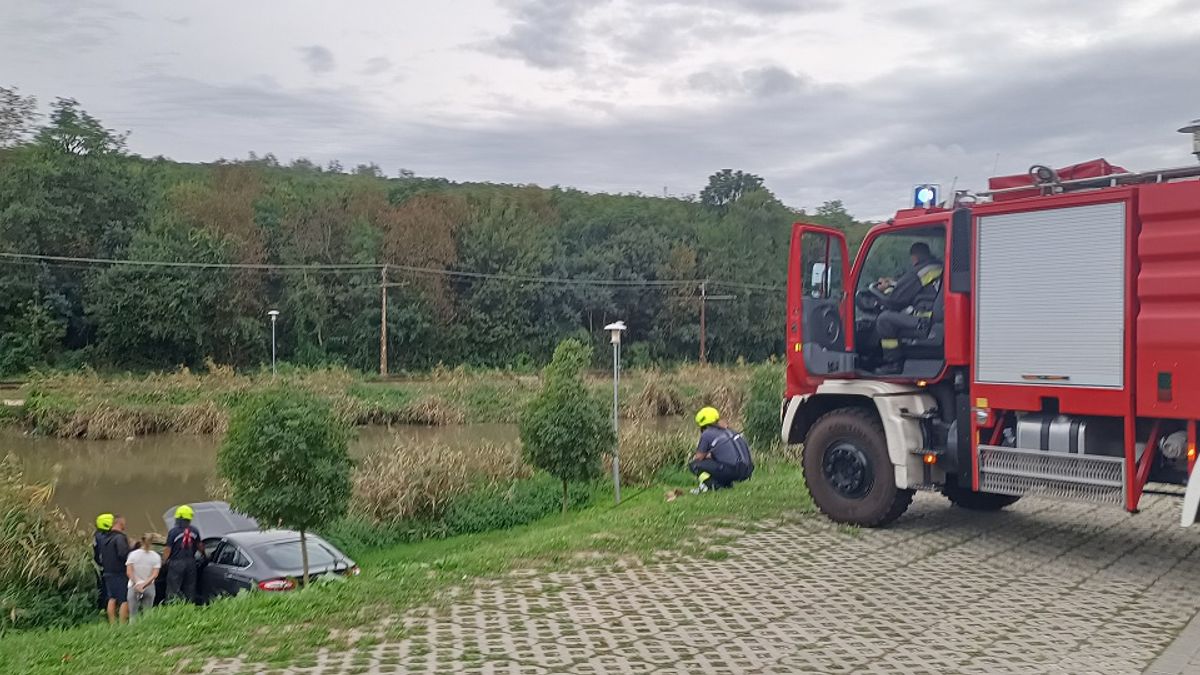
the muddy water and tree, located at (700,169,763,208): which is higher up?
tree, located at (700,169,763,208)

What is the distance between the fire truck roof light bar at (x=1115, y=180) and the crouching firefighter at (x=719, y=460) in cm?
572

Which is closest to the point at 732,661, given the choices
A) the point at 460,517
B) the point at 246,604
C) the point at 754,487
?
the point at 246,604

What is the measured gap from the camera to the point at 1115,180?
28.5ft

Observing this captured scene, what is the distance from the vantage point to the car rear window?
1221cm

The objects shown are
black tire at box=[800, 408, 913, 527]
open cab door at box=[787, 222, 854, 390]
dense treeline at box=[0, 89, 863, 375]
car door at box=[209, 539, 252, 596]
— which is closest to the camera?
black tire at box=[800, 408, 913, 527]

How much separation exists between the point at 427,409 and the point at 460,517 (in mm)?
19086

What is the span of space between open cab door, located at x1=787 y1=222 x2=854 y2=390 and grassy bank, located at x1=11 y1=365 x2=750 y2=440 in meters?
19.2

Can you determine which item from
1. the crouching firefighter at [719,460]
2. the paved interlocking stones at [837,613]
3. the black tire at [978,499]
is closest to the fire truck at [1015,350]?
the black tire at [978,499]

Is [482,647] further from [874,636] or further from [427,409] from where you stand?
[427,409]

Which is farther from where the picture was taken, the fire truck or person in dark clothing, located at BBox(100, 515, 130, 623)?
person in dark clothing, located at BBox(100, 515, 130, 623)

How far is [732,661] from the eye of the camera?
642cm

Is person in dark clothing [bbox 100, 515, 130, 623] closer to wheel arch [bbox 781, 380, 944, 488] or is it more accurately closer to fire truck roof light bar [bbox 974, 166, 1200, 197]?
wheel arch [bbox 781, 380, 944, 488]

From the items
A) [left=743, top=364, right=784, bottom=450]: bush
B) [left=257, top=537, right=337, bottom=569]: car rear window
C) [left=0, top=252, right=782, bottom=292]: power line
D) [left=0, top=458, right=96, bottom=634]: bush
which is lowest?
[left=0, top=458, right=96, bottom=634]: bush

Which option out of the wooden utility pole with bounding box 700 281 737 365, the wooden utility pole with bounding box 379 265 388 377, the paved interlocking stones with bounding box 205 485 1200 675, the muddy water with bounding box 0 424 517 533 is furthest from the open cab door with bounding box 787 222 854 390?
the wooden utility pole with bounding box 700 281 737 365
